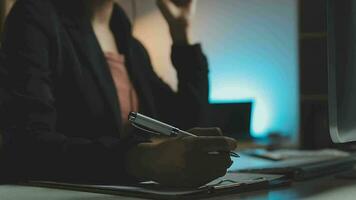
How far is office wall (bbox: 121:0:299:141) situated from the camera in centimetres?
193

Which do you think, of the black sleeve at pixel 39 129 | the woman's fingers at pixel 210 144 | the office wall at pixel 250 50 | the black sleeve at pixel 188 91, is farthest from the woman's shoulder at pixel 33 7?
the woman's fingers at pixel 210 144

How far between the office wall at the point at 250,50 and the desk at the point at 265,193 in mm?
825

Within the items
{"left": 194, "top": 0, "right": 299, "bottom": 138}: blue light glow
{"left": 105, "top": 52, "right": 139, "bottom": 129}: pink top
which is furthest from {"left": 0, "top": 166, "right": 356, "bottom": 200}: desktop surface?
{"left": 194, "top": 0, "right": 299, "bottom": 138}: blue light glow

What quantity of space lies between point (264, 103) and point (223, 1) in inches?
18.1

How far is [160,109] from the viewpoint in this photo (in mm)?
1499

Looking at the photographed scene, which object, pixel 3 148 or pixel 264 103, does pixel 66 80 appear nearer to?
pixel 3 148

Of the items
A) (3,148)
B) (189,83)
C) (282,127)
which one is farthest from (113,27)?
(282,127)

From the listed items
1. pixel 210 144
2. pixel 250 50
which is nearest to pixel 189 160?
pixel 210 144

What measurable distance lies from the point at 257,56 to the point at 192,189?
1.78 m

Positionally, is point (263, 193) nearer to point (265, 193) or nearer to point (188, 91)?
point (265, 193)

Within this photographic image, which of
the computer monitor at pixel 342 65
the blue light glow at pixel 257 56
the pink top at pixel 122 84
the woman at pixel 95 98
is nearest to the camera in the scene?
the computer monitor at pixel 342 65

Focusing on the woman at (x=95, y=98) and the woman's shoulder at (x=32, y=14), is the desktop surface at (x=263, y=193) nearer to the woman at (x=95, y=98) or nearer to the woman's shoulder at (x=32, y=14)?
the woman at (x=95, y=98)

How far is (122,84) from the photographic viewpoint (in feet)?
4.54

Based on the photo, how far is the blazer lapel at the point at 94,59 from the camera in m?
1.25
